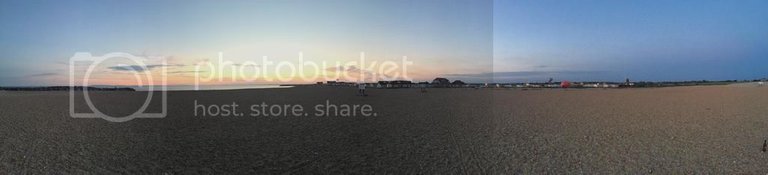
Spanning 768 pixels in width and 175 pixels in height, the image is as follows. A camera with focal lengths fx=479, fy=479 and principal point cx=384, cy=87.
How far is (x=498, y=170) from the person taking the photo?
791 cm

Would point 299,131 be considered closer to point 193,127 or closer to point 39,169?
point 193,127

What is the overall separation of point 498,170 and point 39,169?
7.49 metres

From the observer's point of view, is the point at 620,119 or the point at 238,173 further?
the point at 620,119

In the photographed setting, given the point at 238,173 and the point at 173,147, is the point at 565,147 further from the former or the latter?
the point at 173,147

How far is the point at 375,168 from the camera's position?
26.2ft

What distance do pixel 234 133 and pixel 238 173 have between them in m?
4.97

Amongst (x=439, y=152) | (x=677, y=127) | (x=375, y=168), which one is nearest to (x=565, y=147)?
(x=439, y=152)

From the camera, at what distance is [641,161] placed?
27.9 ft

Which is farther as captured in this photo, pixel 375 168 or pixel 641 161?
pixel 641 161

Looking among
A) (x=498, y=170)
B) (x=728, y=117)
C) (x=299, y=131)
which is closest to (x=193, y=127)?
(x=299, y=131)

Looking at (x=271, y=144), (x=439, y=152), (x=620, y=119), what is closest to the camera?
(x=439, y=152)

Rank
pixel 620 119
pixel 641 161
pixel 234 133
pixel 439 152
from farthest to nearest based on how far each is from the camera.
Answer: pixel 620 119
pixel 234 133
pixel 439 152
pixel 641 161

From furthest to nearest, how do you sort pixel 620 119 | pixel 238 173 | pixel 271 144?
pixel 620 119, pixel 271 144, pixel 238 173

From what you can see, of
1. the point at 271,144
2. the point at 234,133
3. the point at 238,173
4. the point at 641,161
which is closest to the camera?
the point at 238,173
